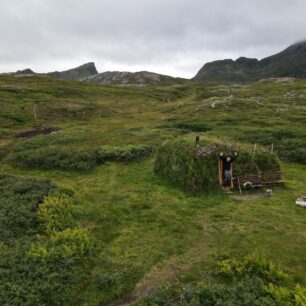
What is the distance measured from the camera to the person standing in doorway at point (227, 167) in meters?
26.8

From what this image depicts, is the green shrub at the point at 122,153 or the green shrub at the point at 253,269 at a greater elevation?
the green shrub at the point at 122,153

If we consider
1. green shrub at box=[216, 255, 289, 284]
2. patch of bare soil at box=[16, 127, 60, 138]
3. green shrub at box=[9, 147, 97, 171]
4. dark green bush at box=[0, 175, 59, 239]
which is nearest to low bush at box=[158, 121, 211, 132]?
patch of bare soil at box=[16, 127, 60, 138]

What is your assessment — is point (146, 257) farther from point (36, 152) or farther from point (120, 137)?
point (120, 137)

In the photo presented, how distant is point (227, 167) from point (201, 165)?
2181mm

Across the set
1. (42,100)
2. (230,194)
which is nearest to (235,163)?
(230,194)

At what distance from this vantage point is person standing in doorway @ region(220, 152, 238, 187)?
26.8m

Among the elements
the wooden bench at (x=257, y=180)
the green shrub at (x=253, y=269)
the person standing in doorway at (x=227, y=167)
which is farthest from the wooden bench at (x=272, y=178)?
the green shrub at (x=253, y=269)

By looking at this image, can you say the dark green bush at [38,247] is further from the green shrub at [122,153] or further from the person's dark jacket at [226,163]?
the person's dark jacket at [226,163]

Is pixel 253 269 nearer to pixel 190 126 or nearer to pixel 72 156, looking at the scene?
pixel 72 156

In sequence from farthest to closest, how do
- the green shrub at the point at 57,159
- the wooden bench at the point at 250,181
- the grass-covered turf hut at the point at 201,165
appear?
the green shrub at the point at 57,159
the wooden bench at the point at 250,181
the grass-covered turf hut at the point at 201,165

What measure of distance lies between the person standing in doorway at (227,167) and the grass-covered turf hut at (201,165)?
0.51 meters

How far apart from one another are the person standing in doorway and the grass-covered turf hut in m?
0.51

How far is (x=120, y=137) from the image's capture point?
46.2 m

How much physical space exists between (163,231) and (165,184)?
8594 mm
